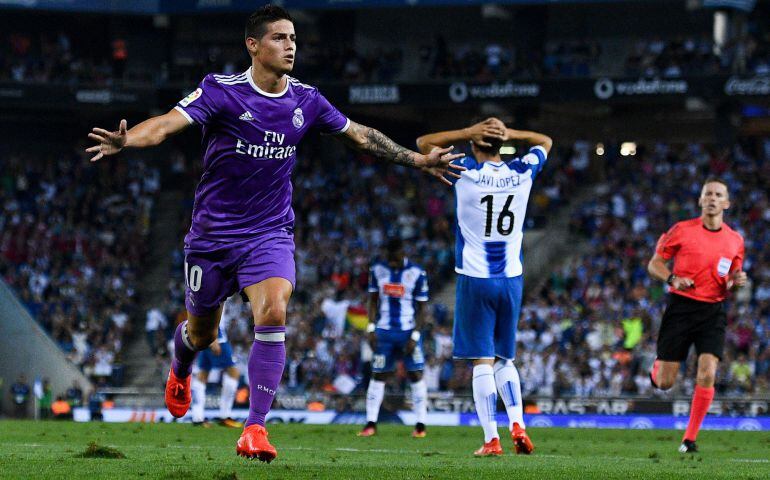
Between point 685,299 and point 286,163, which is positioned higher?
point 286,163

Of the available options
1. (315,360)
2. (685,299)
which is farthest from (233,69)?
(685,299)

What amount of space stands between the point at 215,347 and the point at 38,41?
28530mm

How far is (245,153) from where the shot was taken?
9.13 metres

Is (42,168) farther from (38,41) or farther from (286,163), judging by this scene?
(286,163)

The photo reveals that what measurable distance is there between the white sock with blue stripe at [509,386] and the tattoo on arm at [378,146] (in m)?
3.11

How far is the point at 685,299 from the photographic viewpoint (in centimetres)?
1354

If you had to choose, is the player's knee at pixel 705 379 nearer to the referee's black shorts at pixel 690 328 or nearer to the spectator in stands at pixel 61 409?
the referee's black shorts at pixel 690 328

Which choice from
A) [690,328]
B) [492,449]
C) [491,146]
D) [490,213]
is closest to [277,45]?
[491,146]

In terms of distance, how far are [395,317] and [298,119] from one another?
919 centimetres

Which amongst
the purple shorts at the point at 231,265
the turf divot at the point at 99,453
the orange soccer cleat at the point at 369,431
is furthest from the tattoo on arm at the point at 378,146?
the orange soccer cleat at the point at 369,431

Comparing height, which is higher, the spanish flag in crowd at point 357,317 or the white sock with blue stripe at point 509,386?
the spanish flag in crowd at point 357,317

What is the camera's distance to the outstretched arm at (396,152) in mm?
9367

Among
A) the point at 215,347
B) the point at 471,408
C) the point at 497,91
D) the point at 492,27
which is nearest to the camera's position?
the point at 215,347

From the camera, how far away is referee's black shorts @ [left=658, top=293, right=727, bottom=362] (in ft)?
43.9
